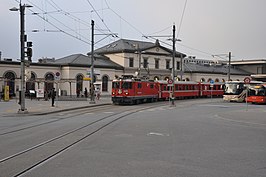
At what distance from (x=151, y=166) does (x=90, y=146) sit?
11.2ft

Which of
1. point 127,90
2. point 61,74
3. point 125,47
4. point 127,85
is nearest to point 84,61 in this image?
point 61,74

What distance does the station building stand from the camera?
56.5 metres

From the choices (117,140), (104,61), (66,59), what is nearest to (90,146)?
(117,140)

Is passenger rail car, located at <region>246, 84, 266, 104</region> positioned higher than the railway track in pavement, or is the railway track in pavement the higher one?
passenger rail car, located at <region>246, 84, 266, 104</region>

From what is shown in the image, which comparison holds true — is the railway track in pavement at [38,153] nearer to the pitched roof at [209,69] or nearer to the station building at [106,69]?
the station building at [106,69]

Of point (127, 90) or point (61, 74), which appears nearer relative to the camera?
point (127, 90)

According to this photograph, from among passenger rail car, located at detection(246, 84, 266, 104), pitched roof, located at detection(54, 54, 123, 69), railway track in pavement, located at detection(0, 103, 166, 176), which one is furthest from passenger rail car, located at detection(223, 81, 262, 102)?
railway track in pavement, located at detection(0, 103, 166, 176)

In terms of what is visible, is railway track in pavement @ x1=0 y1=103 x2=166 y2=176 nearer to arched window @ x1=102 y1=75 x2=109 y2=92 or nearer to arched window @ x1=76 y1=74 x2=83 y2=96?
arched window @ x1=76 y1=74 x2=83 y2=96

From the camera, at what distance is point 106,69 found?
68.2 metres

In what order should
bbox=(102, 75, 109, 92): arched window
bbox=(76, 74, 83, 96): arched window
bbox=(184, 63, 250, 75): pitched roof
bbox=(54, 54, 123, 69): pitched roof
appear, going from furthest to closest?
bbox=(184, 63, 250, 75): pitched roof → bbox=(102, 75, 109, 92): arched window → bbox=(54, 54, 123, 69): pitched roof → bbox=(76, 74, 83, 96): arched window

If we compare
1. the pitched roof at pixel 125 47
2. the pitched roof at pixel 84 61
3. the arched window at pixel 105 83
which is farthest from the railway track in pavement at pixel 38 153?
the pitched roof at pixel 125 47

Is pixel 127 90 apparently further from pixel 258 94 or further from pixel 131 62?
pixel 131 62

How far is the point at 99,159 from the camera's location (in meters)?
9.15

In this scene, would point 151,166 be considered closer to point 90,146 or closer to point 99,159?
point 99,159
